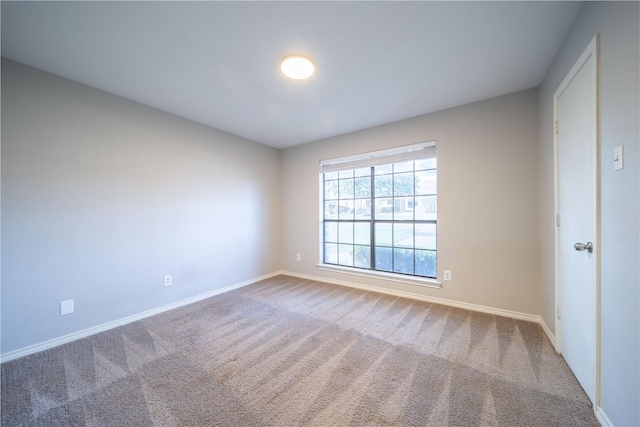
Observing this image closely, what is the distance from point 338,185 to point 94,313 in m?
3.40

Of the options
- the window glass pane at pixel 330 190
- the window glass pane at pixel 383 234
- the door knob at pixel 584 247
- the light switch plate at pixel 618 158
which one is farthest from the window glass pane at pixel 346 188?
the light switch plate at pixel 618 158

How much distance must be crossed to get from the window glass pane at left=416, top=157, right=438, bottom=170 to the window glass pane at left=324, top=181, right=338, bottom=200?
1.36 m

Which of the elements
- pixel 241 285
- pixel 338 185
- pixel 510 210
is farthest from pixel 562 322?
pixel 241 285

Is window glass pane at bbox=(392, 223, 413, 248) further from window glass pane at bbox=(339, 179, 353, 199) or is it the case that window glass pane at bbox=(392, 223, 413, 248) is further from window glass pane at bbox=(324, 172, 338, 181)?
window glass pane at bbox=(324, 172, 338, 181)

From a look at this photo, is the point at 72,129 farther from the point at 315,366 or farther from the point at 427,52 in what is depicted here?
the point at 427,52

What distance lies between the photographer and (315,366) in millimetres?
1725

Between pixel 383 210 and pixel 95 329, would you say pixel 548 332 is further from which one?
pixel 95 329

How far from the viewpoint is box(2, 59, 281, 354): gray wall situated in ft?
6.19

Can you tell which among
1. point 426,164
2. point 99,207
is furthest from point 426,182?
point 99,207

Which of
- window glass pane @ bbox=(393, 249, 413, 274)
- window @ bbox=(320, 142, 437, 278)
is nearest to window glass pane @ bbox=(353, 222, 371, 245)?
window @ bbox=(320, 142, 437, 278)

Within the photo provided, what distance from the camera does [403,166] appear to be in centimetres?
326

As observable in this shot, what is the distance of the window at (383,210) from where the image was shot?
3053mm

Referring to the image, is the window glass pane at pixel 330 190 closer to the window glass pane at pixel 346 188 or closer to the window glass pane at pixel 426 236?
the window glass pane at pixel 346 188

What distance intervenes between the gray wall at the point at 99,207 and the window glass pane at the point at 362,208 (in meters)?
2.01
